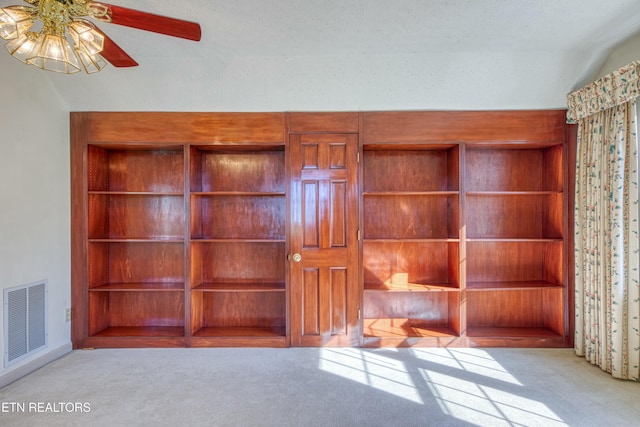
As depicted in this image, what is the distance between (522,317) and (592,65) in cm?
240

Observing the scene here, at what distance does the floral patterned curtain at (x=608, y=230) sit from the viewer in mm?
2441

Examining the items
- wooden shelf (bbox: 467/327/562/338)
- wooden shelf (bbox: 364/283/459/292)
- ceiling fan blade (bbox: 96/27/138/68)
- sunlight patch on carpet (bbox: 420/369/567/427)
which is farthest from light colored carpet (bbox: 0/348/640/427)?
ceiling fan blade (bbox: 96/27/138/68)

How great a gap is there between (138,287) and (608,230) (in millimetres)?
4088

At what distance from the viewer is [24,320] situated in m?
2.61

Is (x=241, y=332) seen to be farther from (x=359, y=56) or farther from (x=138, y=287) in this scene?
(x=359, y=56)

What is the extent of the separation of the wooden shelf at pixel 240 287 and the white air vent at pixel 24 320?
118cm

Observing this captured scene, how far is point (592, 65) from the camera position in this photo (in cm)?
280

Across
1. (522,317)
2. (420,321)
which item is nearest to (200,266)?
(420,321)

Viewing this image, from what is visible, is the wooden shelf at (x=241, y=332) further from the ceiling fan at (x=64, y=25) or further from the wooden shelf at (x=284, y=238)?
the ceiling fan at (x=64, y=25)

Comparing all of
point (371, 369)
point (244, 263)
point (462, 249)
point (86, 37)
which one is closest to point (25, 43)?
point (86, 37)

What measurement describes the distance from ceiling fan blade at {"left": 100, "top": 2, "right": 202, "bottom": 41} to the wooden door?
151 cm

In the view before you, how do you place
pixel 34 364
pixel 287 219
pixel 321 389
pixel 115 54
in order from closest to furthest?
pixel 115 54 < pixel 321 389 < pixel 34 364 < pixel 287 219

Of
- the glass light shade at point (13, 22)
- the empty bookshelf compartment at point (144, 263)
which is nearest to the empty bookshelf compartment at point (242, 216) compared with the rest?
the empty bookshelf compartment at point (144, 263)

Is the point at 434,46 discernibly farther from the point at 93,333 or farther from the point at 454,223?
the point at 93,333
